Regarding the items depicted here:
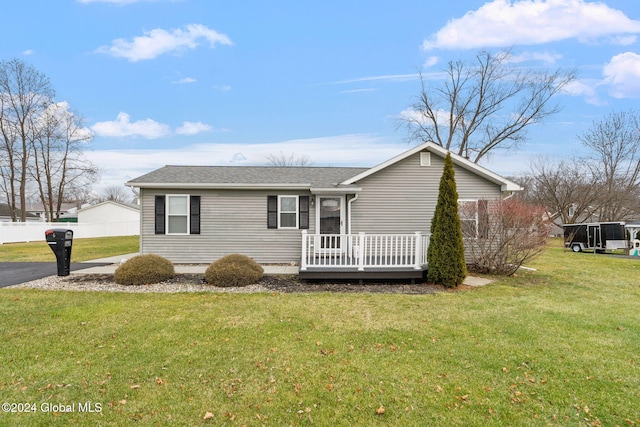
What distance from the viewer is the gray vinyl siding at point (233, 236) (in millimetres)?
11203

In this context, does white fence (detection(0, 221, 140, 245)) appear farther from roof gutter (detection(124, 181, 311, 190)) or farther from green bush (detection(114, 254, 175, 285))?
green bush (detection(114, 254, 175, 285))

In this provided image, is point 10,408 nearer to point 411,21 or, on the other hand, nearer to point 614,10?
point 411,21

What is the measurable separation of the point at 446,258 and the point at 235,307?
4.97 meters

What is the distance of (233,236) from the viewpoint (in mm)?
11297

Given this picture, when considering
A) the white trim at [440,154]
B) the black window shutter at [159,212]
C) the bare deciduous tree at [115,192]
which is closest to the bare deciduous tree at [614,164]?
the white trim at [440,154]

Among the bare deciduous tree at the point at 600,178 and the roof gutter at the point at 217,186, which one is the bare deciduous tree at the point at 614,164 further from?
the roof gutter at the point at 217,186

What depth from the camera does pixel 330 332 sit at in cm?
491


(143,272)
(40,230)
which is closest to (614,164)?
(143,272)

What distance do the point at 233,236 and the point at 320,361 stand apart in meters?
7.97

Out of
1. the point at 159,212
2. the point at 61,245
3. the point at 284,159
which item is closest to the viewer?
the point at 61,245

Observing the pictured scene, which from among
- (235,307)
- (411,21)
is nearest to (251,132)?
(411,21)

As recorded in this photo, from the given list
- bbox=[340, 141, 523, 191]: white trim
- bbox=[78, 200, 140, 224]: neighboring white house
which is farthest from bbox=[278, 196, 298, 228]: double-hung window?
bbox=[78, 200, 140, 224]: neighboring white house

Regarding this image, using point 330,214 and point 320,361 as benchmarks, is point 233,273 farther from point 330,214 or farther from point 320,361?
point 320,361

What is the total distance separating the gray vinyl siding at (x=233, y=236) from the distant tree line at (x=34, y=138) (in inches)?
993
